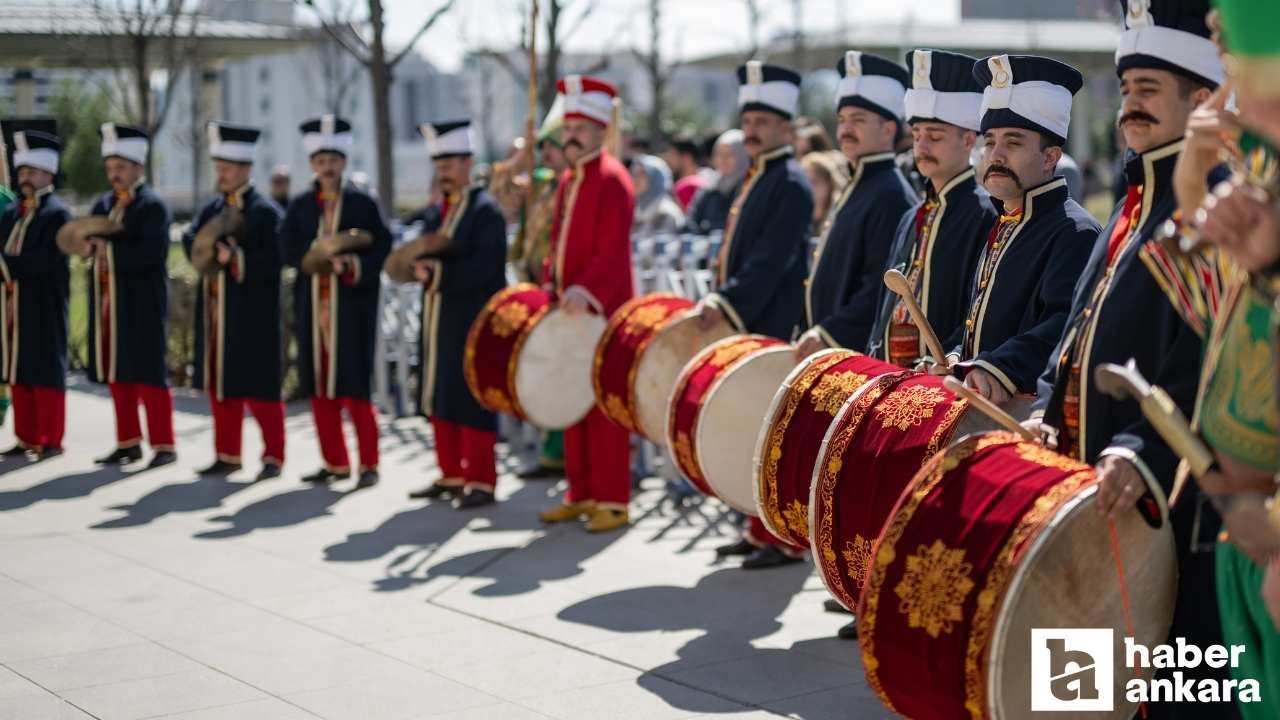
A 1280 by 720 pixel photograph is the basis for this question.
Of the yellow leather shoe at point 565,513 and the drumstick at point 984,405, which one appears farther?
the yellow leather shoe at point 565,513

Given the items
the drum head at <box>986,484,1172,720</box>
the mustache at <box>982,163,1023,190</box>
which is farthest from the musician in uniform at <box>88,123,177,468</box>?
the drum head at <box>986,484,1172,720</box>

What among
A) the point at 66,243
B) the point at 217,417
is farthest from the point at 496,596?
the point at 66,243

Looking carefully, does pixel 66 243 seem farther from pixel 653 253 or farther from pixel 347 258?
pixel 653 253

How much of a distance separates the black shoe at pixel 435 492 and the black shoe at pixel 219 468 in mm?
1391

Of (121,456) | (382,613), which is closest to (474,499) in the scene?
(382,613)

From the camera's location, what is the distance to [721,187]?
10.7m

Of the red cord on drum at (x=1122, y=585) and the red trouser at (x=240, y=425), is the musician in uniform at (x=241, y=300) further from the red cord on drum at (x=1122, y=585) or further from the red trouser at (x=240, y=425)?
the red cord on drum at (x=1122, y=585)

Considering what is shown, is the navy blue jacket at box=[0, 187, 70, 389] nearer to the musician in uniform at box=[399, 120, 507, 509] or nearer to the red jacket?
the musician in uniform at box=[399, 120, 507, 509]

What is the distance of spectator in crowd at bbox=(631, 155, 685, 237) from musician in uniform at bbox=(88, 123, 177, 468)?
3.20m

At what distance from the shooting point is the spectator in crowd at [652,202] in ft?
36.8

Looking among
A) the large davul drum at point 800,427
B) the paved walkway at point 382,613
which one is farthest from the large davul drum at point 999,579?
the paved walkway at point 382,613

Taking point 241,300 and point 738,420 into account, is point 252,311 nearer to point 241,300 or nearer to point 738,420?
point 241,300

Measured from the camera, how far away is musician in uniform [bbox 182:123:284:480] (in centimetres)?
922

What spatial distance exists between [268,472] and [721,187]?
11.3ft
